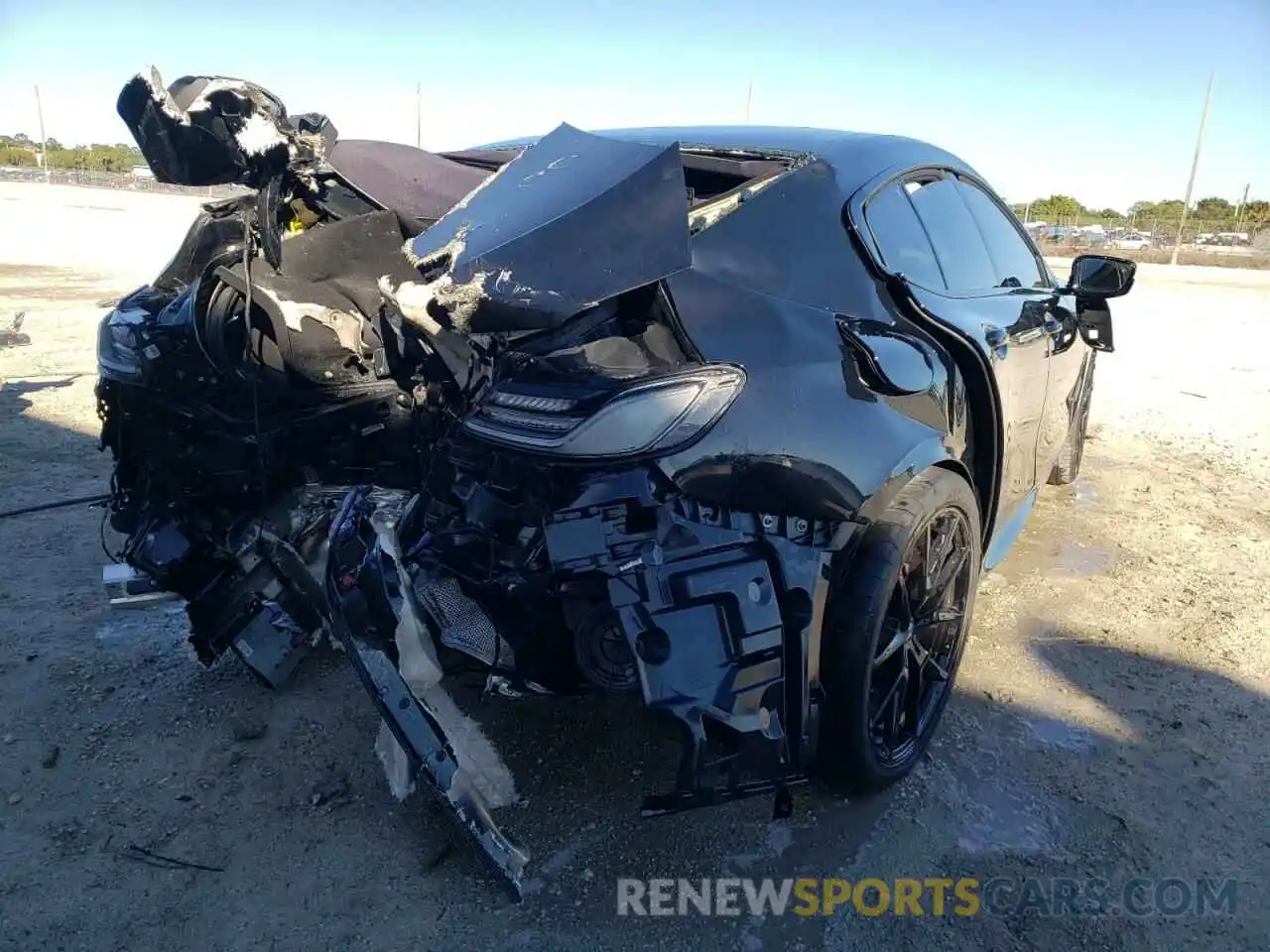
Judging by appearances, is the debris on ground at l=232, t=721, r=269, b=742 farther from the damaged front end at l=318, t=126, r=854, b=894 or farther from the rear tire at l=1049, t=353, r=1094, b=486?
the rear tire at l=1049, t=353, r=1094, b=486

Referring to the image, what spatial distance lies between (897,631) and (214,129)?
2.62m

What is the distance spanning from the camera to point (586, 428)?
6.42 feet

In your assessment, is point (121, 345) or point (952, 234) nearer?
point (121, 345)

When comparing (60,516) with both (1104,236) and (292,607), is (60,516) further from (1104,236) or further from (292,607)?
(1104,236)

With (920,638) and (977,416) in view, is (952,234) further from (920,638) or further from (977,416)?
(920,638)

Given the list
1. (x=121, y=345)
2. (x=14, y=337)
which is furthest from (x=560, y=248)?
(x=14, y=337)

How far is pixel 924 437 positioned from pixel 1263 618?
245 cm

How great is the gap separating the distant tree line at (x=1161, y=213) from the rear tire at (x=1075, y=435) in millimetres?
31083

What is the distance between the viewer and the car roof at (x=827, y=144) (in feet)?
9.00

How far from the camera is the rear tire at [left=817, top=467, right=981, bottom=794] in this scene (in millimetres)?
2281

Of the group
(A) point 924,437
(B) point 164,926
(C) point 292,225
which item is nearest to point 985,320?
(A) point 924,437

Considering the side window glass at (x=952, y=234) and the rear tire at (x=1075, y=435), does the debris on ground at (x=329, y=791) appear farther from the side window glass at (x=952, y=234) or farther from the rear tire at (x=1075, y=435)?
the rear tire at (x=1075, y=435)

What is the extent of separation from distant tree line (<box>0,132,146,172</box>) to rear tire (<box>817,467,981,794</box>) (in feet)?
219

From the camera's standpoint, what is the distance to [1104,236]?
37.6 metres
